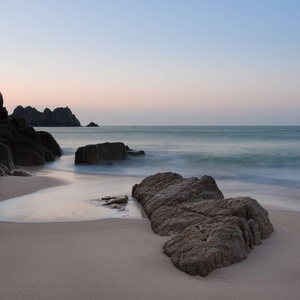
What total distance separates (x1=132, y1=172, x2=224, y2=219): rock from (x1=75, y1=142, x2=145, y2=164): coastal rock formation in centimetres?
982

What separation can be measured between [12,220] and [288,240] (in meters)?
4.19

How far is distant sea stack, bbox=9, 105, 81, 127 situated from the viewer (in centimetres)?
12964

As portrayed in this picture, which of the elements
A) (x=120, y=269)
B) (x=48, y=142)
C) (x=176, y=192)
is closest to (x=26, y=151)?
(x=48, y=142)

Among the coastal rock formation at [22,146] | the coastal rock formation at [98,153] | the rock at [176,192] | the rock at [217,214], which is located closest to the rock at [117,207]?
the rock at [176,192]

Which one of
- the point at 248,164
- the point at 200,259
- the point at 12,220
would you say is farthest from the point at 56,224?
the point at 248,164

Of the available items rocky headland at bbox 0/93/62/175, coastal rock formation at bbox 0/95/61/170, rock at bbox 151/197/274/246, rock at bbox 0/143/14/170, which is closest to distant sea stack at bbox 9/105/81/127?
rocky headland at bbox 0/93/62/175

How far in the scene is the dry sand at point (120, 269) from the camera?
3.04 m

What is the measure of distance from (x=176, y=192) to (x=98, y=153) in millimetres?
11214

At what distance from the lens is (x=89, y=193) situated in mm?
8234

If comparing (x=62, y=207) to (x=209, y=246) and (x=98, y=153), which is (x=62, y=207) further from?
(x=98, y=153)

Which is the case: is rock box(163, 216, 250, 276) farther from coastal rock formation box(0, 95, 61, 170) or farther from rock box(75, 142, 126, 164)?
rock box(75, 142, 126, 164)

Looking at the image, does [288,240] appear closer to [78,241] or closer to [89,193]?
[78,241]

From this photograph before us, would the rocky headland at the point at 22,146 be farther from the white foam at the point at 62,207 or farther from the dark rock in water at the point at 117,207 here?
the dark rock in water at the point at 117,207

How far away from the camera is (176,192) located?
5875 mm
